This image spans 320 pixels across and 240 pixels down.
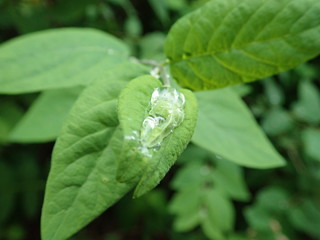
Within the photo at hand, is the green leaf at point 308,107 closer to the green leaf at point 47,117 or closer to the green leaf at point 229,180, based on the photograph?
the green leaf at point 229,180

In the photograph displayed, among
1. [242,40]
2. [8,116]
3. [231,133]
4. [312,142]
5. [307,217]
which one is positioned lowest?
[307,217]

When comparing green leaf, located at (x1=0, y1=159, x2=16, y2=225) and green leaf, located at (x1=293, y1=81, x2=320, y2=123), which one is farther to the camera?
green leaf, located at (x1=0, y1=159, x2=16, y2=225)

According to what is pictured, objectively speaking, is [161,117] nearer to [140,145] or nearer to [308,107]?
[140,145]

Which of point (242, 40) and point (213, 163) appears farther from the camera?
point (213, 163)

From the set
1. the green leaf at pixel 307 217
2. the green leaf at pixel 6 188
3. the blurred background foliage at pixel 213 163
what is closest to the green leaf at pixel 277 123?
the blurred background foliage at pixel 213 163

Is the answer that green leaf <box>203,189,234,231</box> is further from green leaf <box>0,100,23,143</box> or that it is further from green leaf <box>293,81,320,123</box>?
green leaf <box>0,100,23,143</box>

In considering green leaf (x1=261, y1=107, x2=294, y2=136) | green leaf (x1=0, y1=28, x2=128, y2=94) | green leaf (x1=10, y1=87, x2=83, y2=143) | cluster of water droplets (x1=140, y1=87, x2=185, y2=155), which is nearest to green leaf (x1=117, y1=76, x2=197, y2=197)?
cluster of water droplets (x1=140, y1=87, x2=185, y2=155)

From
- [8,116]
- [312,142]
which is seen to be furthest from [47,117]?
Answer: [312,142]
